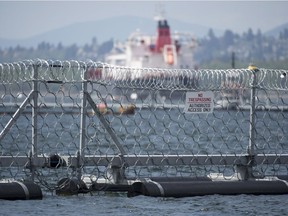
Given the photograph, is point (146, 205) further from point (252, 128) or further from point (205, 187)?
point (252, 128)

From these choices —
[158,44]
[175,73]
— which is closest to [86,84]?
[175,73]

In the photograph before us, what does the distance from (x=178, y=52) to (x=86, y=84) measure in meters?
144

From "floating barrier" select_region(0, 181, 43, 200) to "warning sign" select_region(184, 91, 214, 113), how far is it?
9.34ft

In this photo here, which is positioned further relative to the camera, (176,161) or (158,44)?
(158,44)

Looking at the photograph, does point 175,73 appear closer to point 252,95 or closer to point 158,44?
point 252,95

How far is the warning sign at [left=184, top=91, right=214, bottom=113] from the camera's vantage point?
18562 millimetres

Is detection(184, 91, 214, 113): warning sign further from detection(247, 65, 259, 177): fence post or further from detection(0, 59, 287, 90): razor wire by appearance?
detection(247, 65, 259, 177): fence post

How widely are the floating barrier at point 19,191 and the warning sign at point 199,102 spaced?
2.85m

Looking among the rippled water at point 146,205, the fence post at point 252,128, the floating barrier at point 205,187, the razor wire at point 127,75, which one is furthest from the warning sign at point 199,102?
the rippled water at point 146,205

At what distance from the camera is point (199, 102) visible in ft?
61.2

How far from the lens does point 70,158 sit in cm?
1752

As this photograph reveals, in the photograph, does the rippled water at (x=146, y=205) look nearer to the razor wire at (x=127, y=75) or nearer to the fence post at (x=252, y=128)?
the fence post at (x=252, y=128)

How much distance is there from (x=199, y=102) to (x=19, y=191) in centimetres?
342

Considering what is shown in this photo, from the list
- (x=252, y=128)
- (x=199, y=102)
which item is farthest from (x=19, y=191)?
(x=252, y=128)
